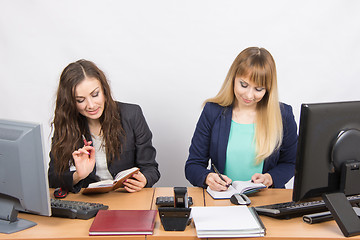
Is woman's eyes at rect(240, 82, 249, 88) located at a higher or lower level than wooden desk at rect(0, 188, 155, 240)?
higher

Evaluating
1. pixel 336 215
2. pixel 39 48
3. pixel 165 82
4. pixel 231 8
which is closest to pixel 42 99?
pixel 39 48

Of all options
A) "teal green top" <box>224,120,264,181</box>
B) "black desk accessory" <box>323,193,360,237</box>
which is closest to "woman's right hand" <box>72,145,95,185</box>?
"teal green top" <box>224,120,264,181</box>

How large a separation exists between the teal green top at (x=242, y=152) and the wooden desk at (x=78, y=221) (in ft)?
1.90

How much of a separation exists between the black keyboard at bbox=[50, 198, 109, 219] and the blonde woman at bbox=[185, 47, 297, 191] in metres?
0.65

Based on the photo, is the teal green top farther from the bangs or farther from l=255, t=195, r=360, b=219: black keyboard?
l=255, t=195, r=360, b=219: black keyboard

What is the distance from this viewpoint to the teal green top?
2.32 m

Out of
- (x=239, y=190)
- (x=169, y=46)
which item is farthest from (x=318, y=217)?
(x=169, y=46)

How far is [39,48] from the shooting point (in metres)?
3.06

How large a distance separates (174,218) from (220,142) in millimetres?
860

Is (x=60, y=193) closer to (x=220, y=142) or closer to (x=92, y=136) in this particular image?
(x=92, y=136)

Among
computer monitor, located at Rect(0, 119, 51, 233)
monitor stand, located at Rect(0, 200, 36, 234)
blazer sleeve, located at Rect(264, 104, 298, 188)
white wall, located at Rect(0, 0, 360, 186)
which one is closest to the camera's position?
computer monitor, located at Rect(0, 119, 51, 233)

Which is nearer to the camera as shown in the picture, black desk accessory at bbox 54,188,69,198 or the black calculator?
the black calculator

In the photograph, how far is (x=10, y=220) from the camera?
A: 1617mm

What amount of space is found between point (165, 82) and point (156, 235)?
1764 millimetres
